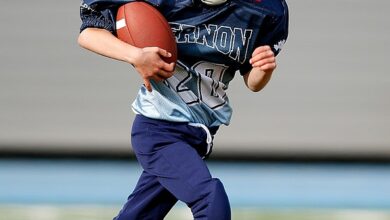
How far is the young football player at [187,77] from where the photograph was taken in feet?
12.3

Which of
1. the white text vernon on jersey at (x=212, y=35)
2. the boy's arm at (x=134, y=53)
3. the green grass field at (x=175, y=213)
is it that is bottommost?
the green grass field at (x=175, y=213)

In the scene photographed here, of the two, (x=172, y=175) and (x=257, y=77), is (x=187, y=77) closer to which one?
(x=257, y=77)

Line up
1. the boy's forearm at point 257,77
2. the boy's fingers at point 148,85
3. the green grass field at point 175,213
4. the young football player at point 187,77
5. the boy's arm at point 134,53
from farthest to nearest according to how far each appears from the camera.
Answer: the green grass field at point 175,213 → the boy's forearm at point 257,77 → the young football player at point 187,77 → the boy's fingers at point 148,85 → the boy's arm at point 134,53

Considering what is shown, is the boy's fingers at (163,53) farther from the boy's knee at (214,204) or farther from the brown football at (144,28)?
the boy's knee at (214,204)

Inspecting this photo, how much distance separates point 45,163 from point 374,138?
8.54 feet

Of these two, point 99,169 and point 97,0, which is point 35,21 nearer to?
point 99,169

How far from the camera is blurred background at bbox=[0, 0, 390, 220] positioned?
785cm

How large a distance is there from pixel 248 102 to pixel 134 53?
4454 mm

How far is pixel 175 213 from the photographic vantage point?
580cm

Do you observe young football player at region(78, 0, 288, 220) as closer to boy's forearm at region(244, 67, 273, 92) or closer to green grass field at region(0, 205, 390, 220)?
boy's forearm at region(244, 67, 273, 92)

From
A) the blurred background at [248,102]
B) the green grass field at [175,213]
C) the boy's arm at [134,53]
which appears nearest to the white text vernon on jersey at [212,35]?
the boy's arm at [134,53]

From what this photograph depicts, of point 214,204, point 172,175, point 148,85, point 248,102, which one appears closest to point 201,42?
point 148,85

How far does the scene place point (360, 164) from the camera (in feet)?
Result: 26.5

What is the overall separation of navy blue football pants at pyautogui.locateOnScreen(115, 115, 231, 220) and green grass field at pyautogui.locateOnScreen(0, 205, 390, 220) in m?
1.65
